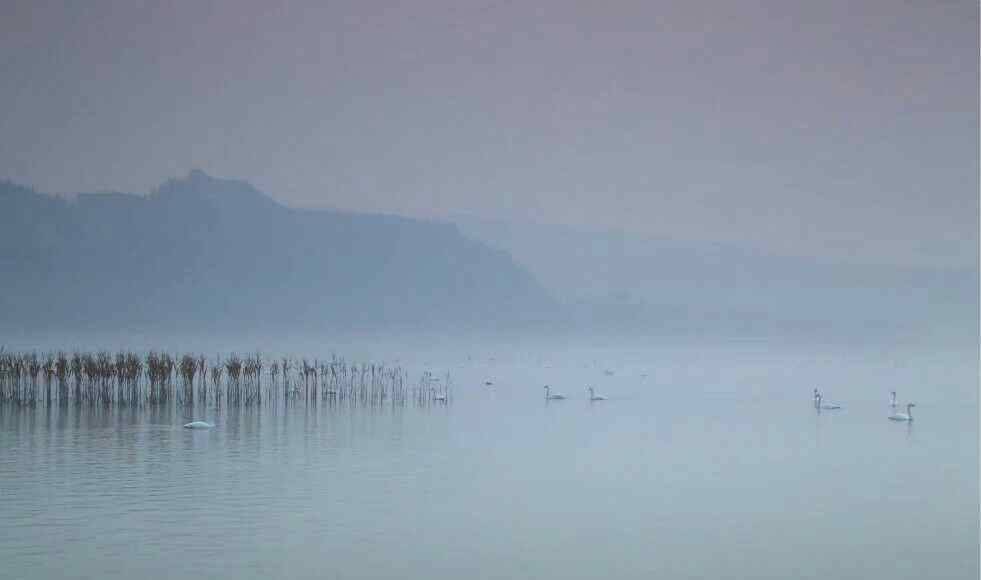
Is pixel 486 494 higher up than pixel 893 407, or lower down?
lower down

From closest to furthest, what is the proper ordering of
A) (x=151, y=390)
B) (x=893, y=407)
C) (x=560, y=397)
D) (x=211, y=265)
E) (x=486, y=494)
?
1. (x=486, y=494)
2. (x=151, y=390)
3. (x=893, y=407)
4. (x=560, y=397)
5. (x=211, y=265)

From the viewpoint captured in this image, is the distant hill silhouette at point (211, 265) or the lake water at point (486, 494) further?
the distant hill silhouette at point (211, 265)

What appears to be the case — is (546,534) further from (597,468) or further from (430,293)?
(430,293)

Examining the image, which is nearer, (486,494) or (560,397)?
(486,494)

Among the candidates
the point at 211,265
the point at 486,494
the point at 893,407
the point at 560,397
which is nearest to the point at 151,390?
the point at 560,397

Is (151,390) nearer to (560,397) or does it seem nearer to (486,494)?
(560,397)

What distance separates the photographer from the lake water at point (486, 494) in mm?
9930

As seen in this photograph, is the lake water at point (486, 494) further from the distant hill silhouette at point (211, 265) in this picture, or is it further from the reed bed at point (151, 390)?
the distant hill silhouette at point (211, 265)

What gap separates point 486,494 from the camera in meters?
13.1

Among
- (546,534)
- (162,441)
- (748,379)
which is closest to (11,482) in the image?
(162,441)

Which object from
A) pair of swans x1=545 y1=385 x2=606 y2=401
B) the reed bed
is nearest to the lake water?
the reed bed

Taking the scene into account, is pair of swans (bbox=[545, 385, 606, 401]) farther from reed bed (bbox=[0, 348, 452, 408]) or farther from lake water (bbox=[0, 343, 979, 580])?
lake water (bbox=[0, 343, 979, 580])

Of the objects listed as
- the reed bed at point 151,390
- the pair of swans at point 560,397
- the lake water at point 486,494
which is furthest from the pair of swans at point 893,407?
the reed bed at point 151,390

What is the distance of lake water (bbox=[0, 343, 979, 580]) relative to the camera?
9930 mm
